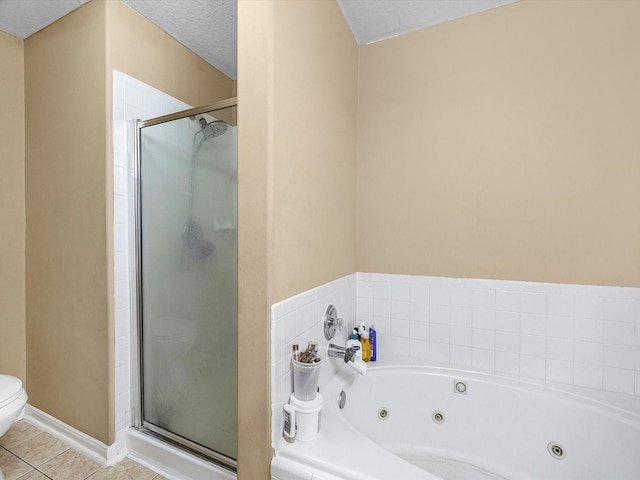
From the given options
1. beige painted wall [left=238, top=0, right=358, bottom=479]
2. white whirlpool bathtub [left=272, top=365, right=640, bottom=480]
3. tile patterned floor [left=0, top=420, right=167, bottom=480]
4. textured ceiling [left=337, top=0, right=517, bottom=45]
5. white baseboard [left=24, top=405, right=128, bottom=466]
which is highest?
textured ceiling [left=337, top=0, right=517, bottom=45]

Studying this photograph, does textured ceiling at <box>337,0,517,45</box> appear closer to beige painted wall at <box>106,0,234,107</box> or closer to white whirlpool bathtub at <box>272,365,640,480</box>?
beige painted wall at <box>106,0,234,107</box>

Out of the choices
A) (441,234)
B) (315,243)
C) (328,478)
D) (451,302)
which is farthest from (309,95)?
(328,478)

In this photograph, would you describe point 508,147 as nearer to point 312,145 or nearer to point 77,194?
point 312,145

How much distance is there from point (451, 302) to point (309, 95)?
1257 mm

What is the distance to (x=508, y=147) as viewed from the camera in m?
1.59

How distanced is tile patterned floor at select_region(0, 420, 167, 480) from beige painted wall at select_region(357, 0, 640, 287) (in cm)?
155

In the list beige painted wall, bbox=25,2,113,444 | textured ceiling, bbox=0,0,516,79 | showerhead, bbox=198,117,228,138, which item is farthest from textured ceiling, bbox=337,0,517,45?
beige painted wall, bbox=25,2,113,444

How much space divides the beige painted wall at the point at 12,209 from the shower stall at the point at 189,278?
34.3 inches

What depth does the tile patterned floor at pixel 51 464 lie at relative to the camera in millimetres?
Result: 1468

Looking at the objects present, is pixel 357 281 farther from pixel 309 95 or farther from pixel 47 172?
pixel 47 172

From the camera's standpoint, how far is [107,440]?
1549mm

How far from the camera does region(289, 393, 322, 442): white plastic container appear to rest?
1.13 metres

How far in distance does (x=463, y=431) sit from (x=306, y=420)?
872 mm

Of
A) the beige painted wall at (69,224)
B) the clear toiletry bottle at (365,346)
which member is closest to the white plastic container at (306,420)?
the clear toiletry bottle at (365,346)
